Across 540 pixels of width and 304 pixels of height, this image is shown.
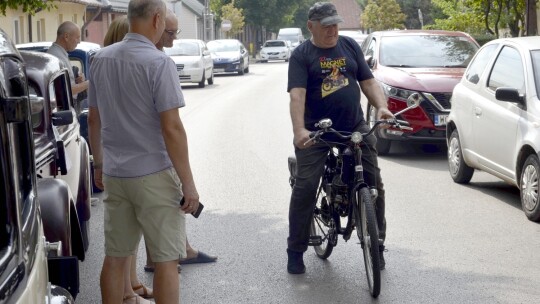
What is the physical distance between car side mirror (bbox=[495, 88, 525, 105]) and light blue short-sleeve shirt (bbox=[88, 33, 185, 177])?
16.7 feet

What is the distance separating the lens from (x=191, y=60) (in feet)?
112

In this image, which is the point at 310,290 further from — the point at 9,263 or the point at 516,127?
the point at 9,263

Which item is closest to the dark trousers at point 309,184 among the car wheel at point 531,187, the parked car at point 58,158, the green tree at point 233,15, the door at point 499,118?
the parked car at point 58,158

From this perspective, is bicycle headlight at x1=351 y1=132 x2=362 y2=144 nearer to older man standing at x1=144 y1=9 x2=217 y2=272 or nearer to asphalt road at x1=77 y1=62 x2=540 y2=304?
asphalt road at x1=77 y1=62 x2=540 y2=304

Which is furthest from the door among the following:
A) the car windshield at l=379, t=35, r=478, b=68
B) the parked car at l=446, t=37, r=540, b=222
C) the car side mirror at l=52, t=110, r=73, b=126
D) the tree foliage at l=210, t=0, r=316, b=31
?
the tree foliage at l=210, t=0, r=316, b=31

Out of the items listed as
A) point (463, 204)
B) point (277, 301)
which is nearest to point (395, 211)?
point (463, 204)

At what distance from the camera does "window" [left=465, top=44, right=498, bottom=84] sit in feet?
38.0

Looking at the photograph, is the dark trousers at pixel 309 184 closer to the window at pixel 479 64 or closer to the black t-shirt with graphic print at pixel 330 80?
the black t-shirt with graphic print at pixel 330 80

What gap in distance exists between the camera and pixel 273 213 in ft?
33.5

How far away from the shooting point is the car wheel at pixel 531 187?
30.7 ft

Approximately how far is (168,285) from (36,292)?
2563 mm

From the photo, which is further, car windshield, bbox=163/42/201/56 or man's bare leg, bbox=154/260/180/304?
car windshield, bbox=163/42/201/56

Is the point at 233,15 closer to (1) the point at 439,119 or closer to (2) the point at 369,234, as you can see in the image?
(1) the point at 439,119

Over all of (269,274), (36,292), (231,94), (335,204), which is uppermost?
(36,292)
